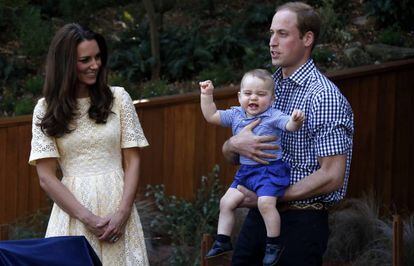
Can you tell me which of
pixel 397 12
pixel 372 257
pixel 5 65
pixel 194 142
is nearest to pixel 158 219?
pixel 194 142

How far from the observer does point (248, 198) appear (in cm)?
485

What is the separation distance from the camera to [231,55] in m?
10.8

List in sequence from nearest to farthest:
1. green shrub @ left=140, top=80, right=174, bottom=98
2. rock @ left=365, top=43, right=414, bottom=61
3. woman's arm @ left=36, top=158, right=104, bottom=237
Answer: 1. woman's arm @ left=36, top=158, right=104, bottom=237
2. green shrub @ left=140, top=80, right=174, bottom=98
3. rock @ left=365, top=43, right=414, bottom=61

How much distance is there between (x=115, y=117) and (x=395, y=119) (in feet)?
15.0

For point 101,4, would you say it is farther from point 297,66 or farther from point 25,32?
point 297,66

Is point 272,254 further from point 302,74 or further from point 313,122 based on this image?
point 302,74

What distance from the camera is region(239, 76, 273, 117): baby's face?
476 cm

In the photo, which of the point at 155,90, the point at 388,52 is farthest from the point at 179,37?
the point at 388,52

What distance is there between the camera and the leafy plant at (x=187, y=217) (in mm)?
7797

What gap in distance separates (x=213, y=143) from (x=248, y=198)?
387 cm

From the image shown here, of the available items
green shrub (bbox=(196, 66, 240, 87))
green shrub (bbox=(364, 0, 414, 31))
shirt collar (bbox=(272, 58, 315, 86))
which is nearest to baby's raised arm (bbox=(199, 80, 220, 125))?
shirt collar (bbox=(272, 58, 315, 86))

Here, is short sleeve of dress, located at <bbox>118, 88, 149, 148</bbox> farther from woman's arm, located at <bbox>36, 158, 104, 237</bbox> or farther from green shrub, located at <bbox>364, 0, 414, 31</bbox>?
green shrub, located at <bbox>364, 0, 414, 31</bbox>

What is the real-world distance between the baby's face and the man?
0.27ft

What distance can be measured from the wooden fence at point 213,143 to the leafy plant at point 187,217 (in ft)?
0.40
